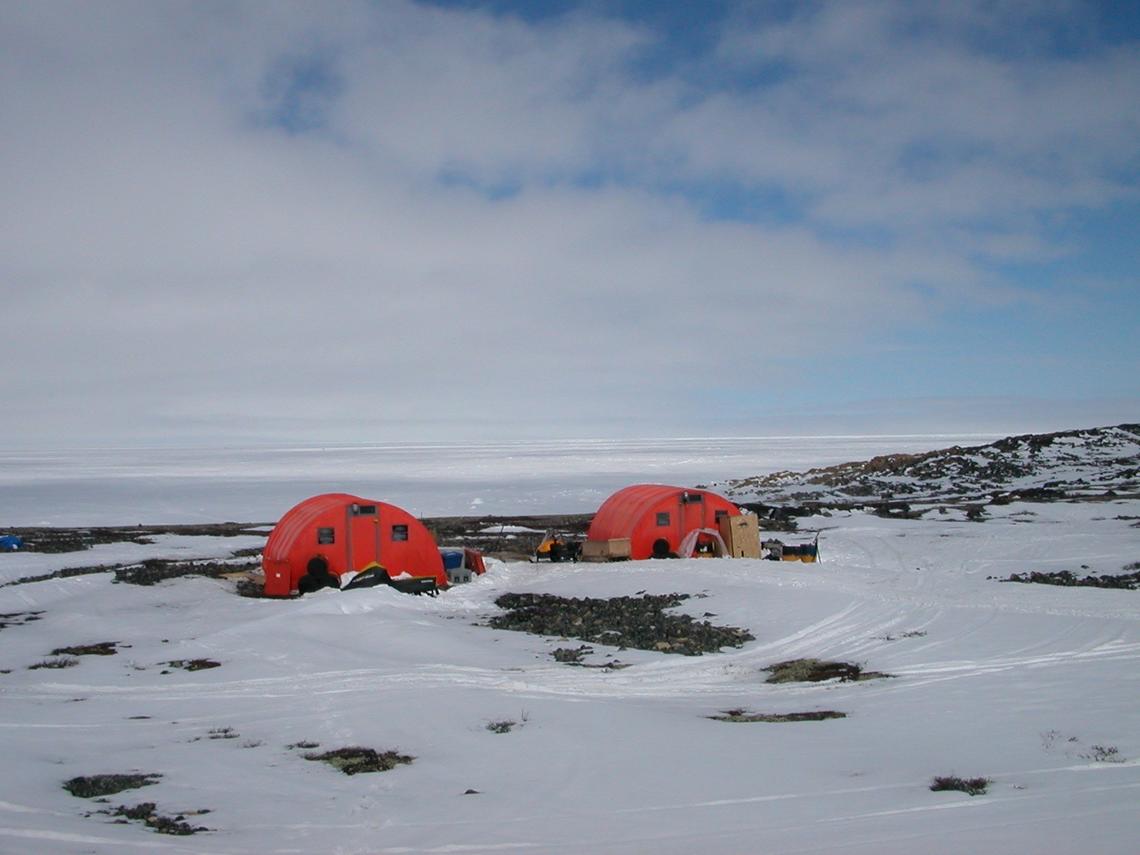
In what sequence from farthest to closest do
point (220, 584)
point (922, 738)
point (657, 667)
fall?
point (220, 584) → point (657, 667) → point (922, 738)

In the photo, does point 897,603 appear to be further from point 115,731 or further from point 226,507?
point 226,507

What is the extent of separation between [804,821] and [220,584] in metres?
18.9

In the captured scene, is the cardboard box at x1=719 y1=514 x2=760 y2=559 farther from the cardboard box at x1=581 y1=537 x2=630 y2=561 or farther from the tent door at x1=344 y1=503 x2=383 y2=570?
the tent door at x1=344 y1=503 x2=383 y2=570

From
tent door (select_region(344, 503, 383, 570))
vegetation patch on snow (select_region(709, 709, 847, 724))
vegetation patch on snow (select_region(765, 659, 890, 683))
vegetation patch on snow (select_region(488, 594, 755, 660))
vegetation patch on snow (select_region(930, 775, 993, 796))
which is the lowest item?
vegetation patch on snow (select_region(765, 659, 890, 683))

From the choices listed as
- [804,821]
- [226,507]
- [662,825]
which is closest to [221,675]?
[662,825]

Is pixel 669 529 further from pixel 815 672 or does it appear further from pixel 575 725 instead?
pixel 575 725

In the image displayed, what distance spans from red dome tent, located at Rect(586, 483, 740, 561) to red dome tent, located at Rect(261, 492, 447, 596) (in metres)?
6.32

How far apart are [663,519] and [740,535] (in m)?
2.31

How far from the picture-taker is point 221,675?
551 inches

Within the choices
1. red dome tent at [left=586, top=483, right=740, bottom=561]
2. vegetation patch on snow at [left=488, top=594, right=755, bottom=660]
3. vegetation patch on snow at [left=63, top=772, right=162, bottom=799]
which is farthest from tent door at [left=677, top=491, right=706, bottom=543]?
vegetation patch on snow at [left=63, top=772, right=162, bottom=799]

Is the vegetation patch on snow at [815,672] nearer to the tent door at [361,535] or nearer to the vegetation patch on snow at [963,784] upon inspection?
the vegetation patch on snow at [963,784]

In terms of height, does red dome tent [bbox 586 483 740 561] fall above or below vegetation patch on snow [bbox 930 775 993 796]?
above

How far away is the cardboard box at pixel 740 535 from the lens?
92.0ft

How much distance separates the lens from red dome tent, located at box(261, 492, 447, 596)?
2236 cm
